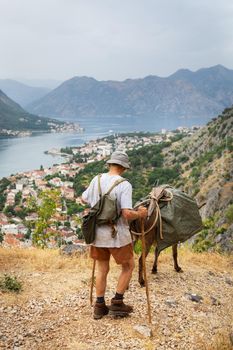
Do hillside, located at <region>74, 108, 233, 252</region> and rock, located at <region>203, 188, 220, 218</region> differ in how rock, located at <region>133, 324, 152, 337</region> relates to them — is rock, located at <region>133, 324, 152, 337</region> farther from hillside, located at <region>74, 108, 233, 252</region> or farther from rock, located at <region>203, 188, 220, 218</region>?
rock, located at <region>203, 188, 220, 218</region>

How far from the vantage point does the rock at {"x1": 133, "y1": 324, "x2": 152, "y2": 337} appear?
352 centimetres

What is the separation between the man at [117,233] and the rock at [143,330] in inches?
10.1

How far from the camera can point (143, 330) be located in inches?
140

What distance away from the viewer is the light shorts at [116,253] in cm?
364

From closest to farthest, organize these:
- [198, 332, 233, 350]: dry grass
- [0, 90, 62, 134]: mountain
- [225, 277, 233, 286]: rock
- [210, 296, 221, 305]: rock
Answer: [198, 332, 233, 350]: dry grass
[210, 296, 221, 305]: rock
[225, 277, 233, 286]: rock
[0, 90, 62, 134]: mountain

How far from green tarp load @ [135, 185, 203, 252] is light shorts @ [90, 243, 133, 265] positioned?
100 cm

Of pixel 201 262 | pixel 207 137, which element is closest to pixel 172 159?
pixel 207 137

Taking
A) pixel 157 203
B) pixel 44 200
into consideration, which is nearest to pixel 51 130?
pixel 44 200

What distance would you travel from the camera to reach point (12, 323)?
3770mm

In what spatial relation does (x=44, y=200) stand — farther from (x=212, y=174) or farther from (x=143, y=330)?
(x=212, y=174)

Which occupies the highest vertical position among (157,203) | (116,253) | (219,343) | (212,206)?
(157,203)

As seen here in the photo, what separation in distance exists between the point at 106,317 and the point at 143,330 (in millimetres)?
438

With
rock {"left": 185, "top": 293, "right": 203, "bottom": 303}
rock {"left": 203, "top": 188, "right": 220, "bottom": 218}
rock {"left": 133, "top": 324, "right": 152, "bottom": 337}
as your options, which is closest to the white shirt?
rock {"left": 133, "top": 324, "right": 152, "bottom": 337}

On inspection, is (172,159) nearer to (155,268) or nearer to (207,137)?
(207,137)
